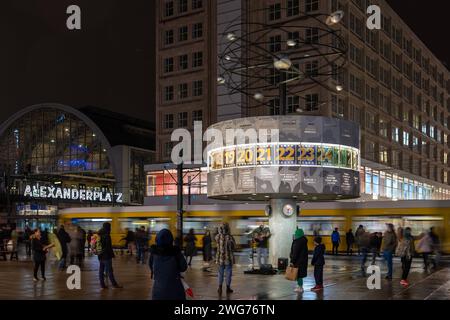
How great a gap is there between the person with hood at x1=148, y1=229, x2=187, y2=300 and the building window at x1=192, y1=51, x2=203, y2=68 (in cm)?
6356

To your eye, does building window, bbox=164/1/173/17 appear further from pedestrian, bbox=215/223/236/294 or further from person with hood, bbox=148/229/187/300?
person with hood, bbox=148/229/187/300

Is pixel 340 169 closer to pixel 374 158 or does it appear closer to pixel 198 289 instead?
pixel 198 289

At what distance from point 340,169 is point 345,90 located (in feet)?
133

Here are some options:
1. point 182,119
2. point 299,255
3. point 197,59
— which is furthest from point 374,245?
point 197,59

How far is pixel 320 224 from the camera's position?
43.1 m

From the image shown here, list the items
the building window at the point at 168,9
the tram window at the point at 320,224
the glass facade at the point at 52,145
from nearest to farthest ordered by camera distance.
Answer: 1. the tram window at the point at 320,224
2. the building window at the point at 168,9
3. the glass facade at the point at 52,145

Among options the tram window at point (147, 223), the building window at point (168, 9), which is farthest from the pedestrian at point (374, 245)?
the building window at point (168, 9)

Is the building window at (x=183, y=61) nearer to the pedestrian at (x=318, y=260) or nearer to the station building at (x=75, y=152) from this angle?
the station building at (x=75, y=152)

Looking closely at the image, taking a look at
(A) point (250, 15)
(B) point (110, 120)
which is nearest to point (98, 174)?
(B) point (110, 120)

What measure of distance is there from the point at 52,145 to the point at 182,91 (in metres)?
28.8

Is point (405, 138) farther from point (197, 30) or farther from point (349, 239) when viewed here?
point (349, 239)

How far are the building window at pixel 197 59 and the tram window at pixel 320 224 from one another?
33.1m

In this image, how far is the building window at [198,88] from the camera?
2842 inches

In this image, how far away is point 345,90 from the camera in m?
65.6
